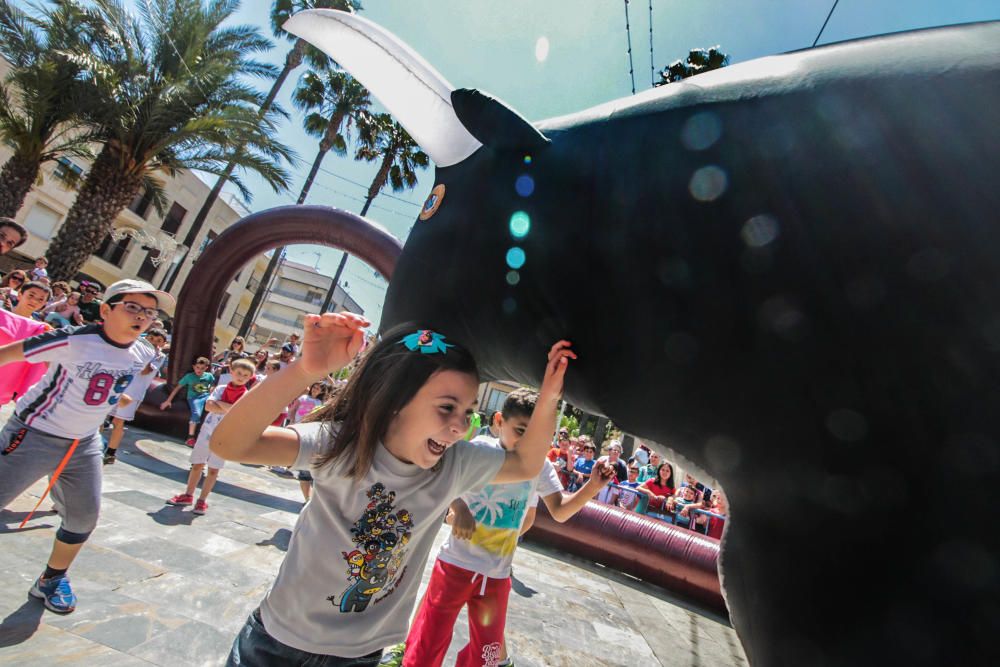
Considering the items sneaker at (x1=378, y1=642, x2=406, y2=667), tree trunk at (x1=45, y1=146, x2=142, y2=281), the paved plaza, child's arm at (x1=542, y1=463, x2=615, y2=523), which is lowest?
the paved plaza

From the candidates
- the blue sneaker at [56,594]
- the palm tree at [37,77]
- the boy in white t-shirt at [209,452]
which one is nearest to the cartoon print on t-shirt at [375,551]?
the blue sneaker at [56,594]

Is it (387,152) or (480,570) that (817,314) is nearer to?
(480,570)

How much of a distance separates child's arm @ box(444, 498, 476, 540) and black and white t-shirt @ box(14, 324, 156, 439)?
2013mm

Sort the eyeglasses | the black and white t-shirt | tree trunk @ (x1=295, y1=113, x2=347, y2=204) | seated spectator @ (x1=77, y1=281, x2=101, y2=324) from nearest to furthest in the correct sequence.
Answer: the black and white t-shirt, the eyeglasses, seated spectator @ (x1=77, y1=281, x2=101, y2=324), tree trunk @ (x1=295, y1=113, x2=347, y2=204)

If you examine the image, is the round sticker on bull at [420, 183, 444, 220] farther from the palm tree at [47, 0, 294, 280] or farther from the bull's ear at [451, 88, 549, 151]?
the palm tree at [47, 0, 294, 280]

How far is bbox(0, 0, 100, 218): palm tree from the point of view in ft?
31.4

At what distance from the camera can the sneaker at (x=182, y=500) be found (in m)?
4.56

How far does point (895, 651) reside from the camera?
2.29 feet

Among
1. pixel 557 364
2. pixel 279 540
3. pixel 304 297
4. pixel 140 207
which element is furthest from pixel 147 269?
pixel 557 364

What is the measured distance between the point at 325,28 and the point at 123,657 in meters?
2.57

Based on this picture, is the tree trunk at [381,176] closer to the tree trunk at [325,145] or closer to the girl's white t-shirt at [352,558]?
the tree trunk at [325,145]

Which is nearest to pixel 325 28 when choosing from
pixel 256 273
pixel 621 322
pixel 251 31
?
pixel 621 322

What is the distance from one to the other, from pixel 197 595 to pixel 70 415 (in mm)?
1189

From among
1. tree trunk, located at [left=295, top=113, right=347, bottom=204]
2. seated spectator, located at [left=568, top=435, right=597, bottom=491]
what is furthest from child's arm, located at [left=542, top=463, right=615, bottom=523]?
tree trunk, located at [left=295, top=113, right=347, bottom=204]
